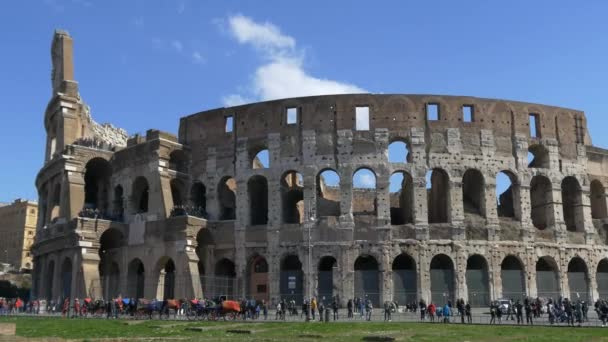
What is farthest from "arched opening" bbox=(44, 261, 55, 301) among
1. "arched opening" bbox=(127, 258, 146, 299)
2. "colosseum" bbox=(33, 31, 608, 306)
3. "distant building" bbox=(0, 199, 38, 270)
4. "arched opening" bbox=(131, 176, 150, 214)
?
"distant building" bbox=(0, 199, 38, 270)

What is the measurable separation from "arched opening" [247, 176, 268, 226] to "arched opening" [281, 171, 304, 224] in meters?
1.40

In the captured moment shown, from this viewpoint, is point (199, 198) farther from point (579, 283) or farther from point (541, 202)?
point (579, 283)

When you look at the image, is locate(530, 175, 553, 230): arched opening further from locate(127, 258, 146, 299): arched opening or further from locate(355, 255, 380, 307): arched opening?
locate(127, 258, 146, 299): arched opening

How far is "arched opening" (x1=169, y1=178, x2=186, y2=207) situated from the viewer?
41.5 meters

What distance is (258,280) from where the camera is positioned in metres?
38.2

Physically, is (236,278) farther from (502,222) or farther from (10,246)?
(10,246)

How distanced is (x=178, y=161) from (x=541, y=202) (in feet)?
74.0

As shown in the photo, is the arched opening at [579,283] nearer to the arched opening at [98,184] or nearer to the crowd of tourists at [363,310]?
the crowd of tourists at [363,310]

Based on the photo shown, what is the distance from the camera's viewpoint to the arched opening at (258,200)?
40312 mm

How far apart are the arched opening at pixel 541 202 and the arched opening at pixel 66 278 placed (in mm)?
28489

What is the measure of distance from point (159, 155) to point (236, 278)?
28.9 feet

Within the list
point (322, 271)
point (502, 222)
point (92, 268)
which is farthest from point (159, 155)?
point (502, 222)

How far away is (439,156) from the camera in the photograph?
38.2 meters

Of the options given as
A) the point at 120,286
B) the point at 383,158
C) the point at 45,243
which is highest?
the point at 383,158
